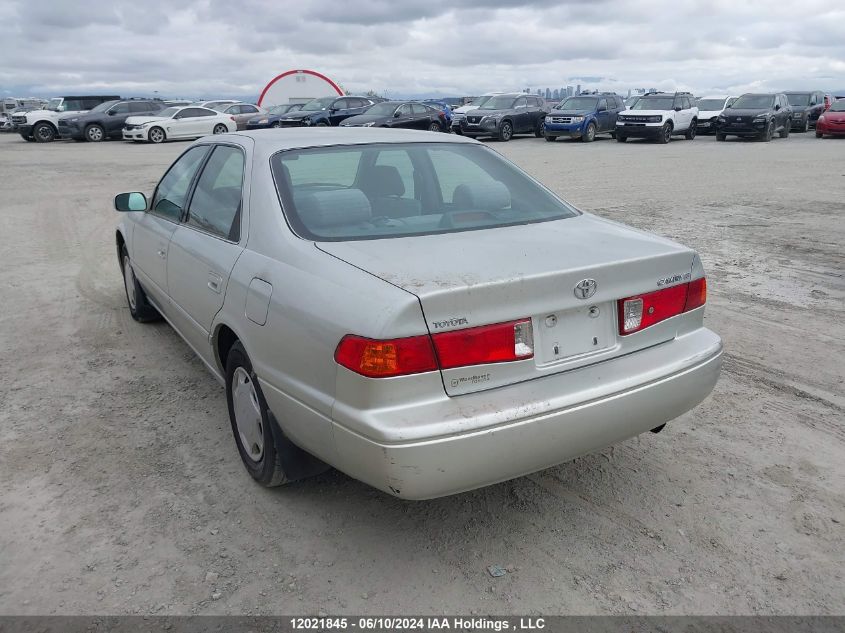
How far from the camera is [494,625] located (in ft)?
8.02

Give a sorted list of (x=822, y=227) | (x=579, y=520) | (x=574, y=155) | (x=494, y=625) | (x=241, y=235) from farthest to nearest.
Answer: (x=574, y=155) → (x=822, y=227) → (x=241, y=235) → (x=579, y=520) → (x=494, y=625)

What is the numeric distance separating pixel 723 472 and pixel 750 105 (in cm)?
2566

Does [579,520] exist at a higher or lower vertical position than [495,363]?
lower

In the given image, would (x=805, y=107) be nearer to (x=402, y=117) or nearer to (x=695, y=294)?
(x=402, y=117)

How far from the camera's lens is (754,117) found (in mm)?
24234

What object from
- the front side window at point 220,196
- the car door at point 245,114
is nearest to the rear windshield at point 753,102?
the car door at point 245,114

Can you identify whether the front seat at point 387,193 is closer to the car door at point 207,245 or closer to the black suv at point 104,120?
the car door at point 207,245

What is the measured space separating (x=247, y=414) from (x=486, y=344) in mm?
1361

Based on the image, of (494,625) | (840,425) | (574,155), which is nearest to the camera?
(494,625)

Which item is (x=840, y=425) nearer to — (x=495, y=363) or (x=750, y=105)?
(x=495, y=363)

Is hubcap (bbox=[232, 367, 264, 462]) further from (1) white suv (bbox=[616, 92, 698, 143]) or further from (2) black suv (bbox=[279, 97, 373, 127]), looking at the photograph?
(1) white suv (bbox=[616, 92, 698, 143])

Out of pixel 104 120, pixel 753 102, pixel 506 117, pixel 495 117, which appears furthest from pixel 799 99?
pixel 104 120

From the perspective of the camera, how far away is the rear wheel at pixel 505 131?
81.9ft

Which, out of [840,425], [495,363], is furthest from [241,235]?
[840,425]
